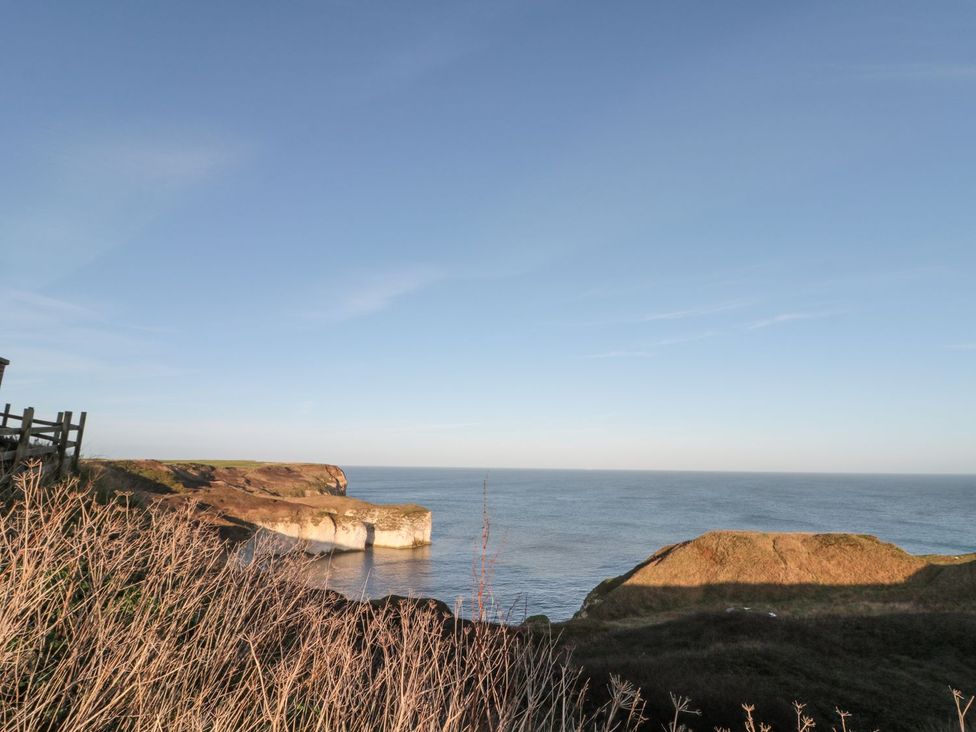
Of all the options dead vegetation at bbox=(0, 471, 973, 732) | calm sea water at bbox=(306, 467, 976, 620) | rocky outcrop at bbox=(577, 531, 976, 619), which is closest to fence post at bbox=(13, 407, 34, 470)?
dead vegetation at bbox=(0, 471, 973, 732)

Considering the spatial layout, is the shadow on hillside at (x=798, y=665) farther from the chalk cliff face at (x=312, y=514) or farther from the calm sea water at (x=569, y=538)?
the chalk cliff face at (x=312, y=514)

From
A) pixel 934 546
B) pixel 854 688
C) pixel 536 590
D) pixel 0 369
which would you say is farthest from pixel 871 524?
pixel 0 369

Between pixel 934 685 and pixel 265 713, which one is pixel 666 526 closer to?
pixel 934 685

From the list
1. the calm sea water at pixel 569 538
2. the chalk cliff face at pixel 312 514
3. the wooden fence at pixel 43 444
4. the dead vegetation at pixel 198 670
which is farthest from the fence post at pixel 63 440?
the chalk cliff face at pixel 312 514

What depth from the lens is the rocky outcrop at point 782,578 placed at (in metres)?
32.2

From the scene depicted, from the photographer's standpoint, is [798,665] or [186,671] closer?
[186,671]

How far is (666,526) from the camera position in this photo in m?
96.1

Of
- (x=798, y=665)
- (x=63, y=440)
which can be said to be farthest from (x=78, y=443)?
(x=798, y=665)

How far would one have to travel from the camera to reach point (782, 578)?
3497cm

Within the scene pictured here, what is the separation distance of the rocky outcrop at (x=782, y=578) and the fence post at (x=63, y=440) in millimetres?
25546

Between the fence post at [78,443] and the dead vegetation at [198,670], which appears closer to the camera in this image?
the dead vegetation at [198,670]

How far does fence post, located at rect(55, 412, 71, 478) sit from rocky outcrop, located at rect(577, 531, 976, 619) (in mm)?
25546

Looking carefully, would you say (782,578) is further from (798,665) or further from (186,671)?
(186,671)

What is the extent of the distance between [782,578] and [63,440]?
3753cm
